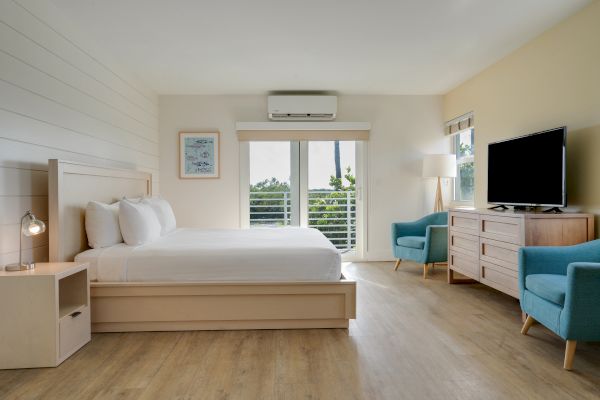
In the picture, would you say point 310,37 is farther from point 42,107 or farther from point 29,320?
point 29,320

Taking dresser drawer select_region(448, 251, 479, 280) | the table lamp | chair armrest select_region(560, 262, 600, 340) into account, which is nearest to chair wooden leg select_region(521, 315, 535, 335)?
chair armrest select_region(560, 262, 600, 340)

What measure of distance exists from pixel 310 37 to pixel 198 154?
8.38 feet

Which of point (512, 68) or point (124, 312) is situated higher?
point (512, 68)

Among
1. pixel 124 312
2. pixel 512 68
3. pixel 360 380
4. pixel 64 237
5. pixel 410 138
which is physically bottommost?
pixel 360 380

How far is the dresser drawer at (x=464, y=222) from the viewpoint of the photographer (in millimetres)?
3593

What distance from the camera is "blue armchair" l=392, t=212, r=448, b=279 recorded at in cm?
435

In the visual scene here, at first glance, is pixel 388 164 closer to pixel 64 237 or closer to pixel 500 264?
pixel 500 264

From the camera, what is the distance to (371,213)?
540cm

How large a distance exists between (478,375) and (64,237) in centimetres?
283

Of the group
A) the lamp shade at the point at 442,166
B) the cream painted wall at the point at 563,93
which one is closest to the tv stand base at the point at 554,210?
the cream painted wall at the point at 563,93

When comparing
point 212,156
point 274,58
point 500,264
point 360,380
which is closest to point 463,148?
point 500,264

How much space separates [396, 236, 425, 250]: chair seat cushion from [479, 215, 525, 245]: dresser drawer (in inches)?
40.3

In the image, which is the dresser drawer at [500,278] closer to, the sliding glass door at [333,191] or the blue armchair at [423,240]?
the blue armchair at [423,240]

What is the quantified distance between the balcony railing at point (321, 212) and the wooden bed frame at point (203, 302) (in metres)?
2.68
